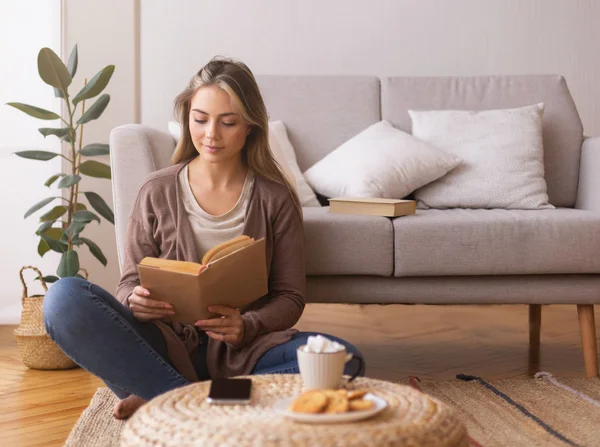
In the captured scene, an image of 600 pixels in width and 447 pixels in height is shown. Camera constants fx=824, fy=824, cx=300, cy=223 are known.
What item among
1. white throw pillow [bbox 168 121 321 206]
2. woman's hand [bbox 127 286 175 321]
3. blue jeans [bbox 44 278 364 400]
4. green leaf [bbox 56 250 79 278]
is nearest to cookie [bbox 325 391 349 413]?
blue jeans [bbox 44 278 364 400]

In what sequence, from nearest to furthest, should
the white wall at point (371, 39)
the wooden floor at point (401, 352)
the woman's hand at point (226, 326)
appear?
the woman's hand at point (226, 326), the wooden floor at point (401, 352), the white wall at point (371, 39)

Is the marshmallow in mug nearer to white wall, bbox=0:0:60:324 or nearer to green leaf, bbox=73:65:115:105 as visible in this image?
green leaf, bbox=73:65:115:105

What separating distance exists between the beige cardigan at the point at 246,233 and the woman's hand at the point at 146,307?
81 mm

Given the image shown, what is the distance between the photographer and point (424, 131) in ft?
9.62

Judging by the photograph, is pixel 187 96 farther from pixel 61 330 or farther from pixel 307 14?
pixel 307 14

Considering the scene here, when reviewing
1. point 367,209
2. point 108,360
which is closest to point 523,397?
point 367,209

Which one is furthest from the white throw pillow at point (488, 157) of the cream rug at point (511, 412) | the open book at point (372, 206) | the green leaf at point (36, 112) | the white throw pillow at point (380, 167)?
the green leaf at point (36, 112)

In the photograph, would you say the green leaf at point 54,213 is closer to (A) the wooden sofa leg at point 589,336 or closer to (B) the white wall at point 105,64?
(B) the white wall at point 105,64

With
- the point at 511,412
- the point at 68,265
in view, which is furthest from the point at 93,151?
Result: the point at 511,412

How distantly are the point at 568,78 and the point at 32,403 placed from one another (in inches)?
112

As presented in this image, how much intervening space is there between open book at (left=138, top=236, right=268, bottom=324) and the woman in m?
0.03

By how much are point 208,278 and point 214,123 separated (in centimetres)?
44

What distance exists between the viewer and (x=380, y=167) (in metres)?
2.73

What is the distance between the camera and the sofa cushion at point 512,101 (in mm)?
2965
